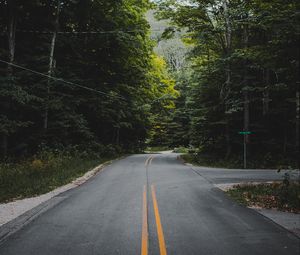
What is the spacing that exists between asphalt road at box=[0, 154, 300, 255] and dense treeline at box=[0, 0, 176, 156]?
10052 millimetres

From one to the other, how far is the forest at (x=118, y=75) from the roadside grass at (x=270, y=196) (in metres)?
8.54

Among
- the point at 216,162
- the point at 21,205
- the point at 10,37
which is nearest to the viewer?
the point at 21,205

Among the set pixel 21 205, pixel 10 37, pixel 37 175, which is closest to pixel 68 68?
pixel 10 37

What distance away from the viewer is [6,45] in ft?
72.3

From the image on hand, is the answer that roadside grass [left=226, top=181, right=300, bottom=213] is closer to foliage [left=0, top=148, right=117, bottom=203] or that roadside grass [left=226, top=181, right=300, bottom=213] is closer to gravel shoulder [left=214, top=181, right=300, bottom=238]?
gravel shoulder [left=214, top=181, right=300, bottom=238]

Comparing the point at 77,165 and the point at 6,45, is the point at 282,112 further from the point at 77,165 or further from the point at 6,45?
the point at 6,45

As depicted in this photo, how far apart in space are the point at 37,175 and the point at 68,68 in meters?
12.2

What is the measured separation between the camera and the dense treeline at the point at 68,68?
20109mm

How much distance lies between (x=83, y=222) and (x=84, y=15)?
21282mm

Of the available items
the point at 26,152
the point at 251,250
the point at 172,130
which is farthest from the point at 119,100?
the point at 172,130

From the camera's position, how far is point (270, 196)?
468 inches

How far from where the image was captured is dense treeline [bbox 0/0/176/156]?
20109mm

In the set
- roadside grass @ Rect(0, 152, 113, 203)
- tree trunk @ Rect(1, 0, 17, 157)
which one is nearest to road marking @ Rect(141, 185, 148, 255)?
roadside grass @ Rect(0, 152, 113, 203)

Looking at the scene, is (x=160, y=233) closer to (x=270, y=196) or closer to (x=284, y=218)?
(x=284, y=218)
